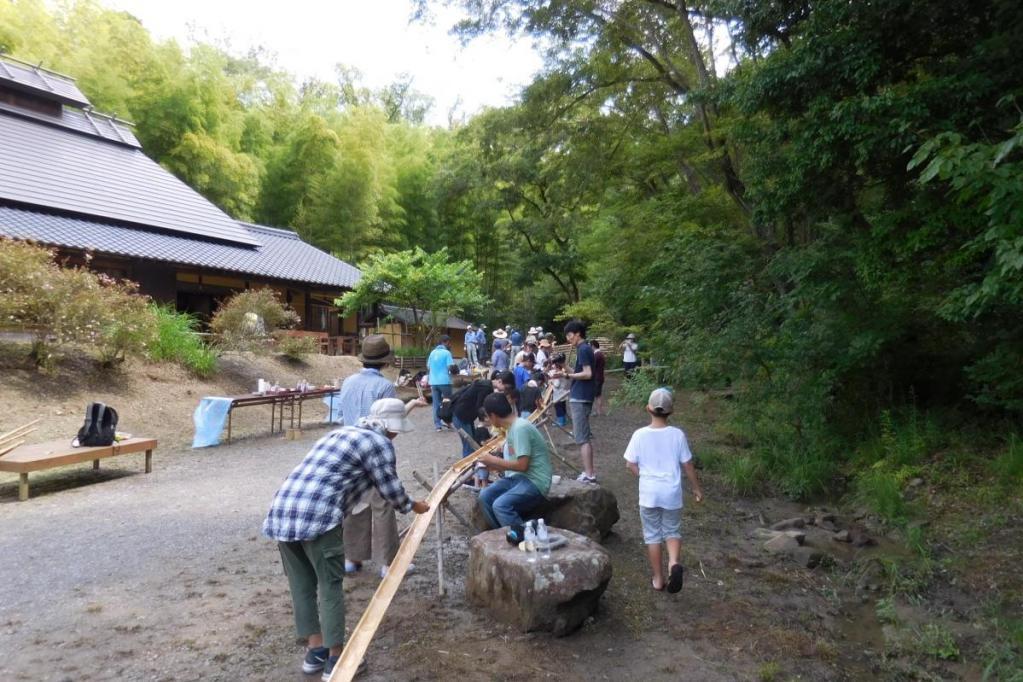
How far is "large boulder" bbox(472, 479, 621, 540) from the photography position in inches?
190

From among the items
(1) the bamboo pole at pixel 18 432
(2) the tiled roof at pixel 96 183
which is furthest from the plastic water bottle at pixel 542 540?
(2) the tiled roof at pixel 96 183

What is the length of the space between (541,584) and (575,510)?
146 cm

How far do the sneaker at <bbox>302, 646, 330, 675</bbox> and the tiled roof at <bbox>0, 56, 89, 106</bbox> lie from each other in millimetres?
18137

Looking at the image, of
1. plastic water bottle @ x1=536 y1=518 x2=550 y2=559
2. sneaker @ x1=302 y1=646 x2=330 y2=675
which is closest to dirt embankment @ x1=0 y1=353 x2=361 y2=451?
sneaker @ x1=302 y1=646 x2=330 y2=675

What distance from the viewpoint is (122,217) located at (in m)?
14.8

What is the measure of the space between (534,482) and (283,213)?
872 inches

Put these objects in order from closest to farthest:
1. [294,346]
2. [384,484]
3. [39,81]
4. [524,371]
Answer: [384,484]
[524,371]
[294,346]
[39,81]

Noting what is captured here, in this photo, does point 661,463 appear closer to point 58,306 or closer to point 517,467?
point 517,467

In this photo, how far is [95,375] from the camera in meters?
10.1

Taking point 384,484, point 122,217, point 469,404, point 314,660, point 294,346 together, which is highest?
point 122,217

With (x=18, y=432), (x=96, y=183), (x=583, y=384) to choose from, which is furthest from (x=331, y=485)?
(x=96, y=183)

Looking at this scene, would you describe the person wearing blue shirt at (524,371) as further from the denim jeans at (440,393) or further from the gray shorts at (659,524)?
the gray shorts at (659,524)

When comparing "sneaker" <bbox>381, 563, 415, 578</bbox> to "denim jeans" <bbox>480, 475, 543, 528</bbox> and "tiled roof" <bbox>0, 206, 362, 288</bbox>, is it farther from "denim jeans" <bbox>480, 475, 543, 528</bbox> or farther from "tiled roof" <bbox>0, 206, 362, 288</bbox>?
"tiled roof" <bbox>0, 206, 362, 288</bbox>

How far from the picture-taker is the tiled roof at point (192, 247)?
12.5 metres
